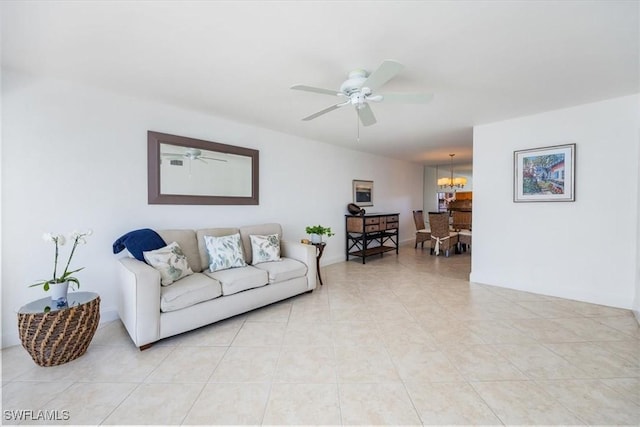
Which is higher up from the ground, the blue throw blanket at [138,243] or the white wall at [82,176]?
the white wall at [82,176]

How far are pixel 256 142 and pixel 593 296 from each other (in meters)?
4.79

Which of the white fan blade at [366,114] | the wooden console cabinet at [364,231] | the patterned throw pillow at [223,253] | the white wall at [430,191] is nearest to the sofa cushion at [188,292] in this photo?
the patterned throw pillow at [223,253]

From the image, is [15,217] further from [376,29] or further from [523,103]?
[523,103]

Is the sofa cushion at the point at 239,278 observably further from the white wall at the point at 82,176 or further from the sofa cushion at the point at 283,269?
the white wall at the point at 82,176

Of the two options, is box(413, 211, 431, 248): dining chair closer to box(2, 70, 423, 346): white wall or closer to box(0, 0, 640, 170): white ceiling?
box(0, 0, 640, 170): white ceiling

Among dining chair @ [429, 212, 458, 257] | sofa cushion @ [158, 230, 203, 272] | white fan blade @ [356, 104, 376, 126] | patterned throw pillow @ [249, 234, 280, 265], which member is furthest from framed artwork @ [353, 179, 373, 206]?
sofa cushion @ [158, 230, 203, 272]

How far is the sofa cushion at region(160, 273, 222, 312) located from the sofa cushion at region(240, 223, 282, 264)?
2.56 ft

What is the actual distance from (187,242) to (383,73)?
265cm

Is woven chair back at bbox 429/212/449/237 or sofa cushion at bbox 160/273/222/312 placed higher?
woven chair back at bbox 429/212/449/237

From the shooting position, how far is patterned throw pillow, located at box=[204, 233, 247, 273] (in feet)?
9.74

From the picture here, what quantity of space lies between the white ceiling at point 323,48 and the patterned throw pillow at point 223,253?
1.60 meters

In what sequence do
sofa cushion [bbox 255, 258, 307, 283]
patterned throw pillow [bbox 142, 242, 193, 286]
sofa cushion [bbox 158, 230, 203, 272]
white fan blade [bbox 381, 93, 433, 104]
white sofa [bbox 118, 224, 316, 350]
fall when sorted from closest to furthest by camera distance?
white fan blade [bbox 381, 93, 433, 104] < white sofa [bbox 118, 224, 316, 350] < patterned throw pillow [bbox 142, 242, 193, 286] < sofa cushion [bbox 158, 230, 203, 272] < sofa cushion [bbox 255, 258, 307, 283]

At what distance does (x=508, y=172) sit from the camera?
3.70m

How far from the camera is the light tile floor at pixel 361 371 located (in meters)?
1.52
